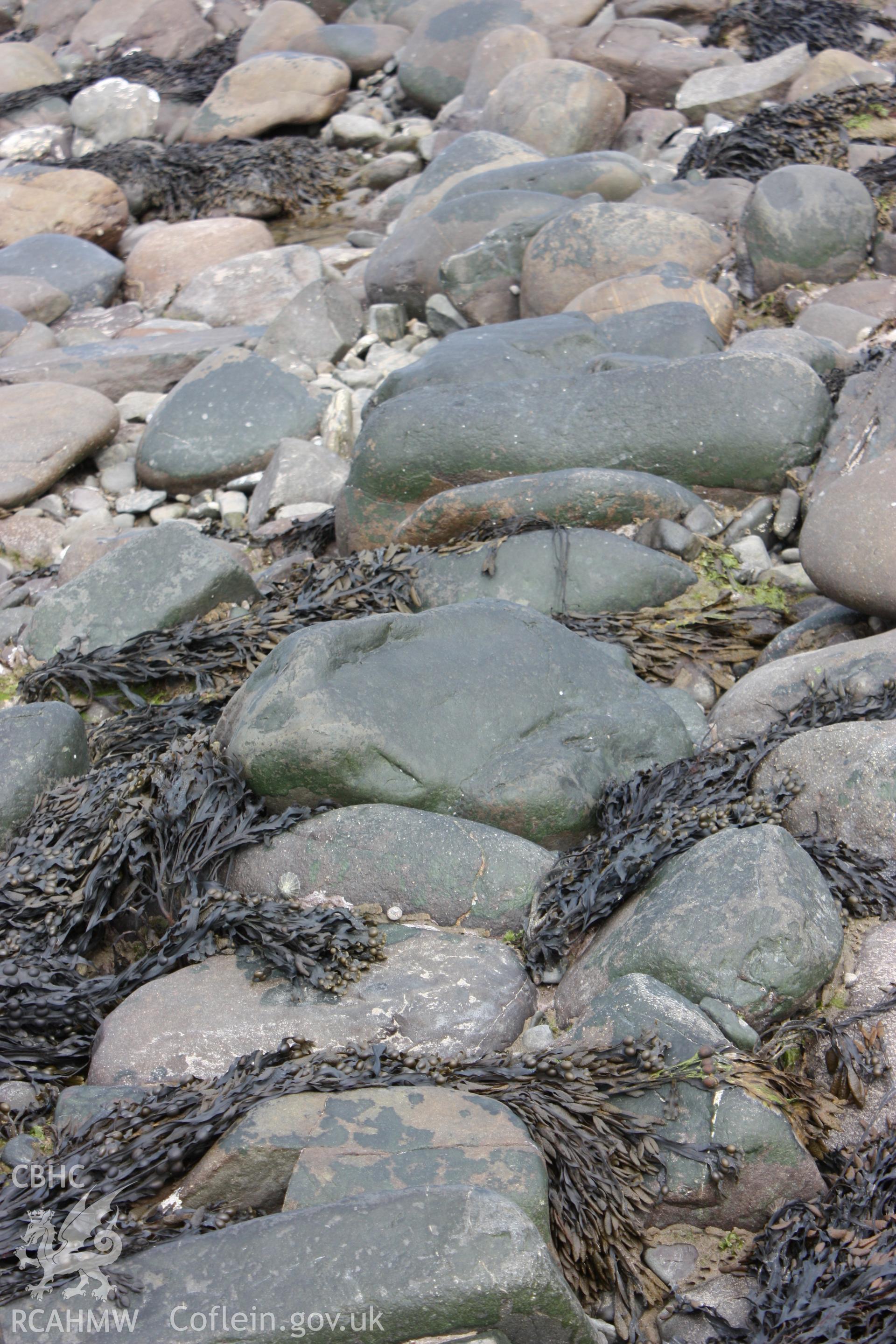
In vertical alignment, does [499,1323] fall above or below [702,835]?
above

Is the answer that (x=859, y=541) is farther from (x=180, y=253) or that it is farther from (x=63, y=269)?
(x=63, y=269)

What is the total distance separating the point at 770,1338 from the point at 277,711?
2.34m

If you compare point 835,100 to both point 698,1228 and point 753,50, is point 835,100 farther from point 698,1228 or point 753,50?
point 698,1228

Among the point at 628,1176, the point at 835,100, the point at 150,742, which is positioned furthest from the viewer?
the point at 835,100

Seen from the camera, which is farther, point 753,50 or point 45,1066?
point 753,50

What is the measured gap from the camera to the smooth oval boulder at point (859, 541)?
4348mm

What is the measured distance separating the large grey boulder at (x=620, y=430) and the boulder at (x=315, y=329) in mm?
3073

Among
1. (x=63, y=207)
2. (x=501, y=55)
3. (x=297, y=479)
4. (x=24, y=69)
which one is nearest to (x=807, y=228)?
(x=297, y=479)

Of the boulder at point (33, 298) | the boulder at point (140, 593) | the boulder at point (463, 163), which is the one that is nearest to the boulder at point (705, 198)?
the boulder at point (463, 163)

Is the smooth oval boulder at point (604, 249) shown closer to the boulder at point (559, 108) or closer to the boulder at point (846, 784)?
the boulder at point (559, 108)

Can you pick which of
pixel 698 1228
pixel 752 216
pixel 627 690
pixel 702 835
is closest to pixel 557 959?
pixel 702 835


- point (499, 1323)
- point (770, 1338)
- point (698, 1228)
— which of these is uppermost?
point (499, 1323)

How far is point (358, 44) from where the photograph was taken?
48.2 feet

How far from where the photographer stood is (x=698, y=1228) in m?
2.84
